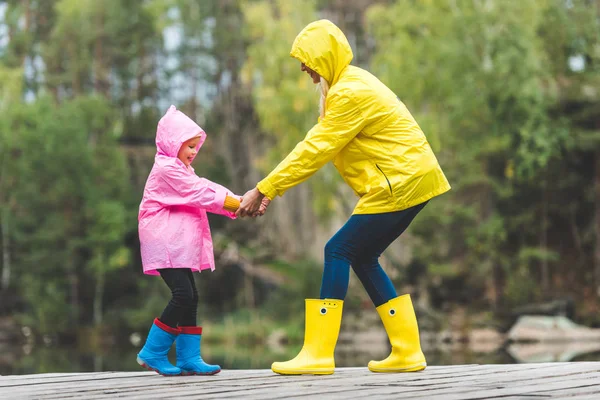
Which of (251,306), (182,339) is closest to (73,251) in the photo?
(251,306)

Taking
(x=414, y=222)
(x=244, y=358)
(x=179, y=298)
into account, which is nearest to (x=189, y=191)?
(x=179, y=298)

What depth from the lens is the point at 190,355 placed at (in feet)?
16.0

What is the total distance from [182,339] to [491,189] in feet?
62.9

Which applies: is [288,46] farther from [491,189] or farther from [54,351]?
[54,351]

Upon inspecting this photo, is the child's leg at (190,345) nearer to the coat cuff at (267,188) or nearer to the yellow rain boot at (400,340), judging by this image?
the coat cuff at (267,188)

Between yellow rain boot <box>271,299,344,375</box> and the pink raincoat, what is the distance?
2.11 ft

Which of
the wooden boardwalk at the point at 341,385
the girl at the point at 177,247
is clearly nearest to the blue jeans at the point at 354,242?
the wooden boardwalk at the point at 341,385

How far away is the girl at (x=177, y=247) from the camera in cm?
484

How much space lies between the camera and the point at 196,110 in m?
30.3

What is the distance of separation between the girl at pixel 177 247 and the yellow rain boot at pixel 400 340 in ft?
2.85

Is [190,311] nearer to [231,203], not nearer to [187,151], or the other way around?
[231,203]

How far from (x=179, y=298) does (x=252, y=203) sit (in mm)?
597

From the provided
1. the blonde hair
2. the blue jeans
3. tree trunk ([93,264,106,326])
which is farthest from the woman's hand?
tree trunk ([93,264,106,326])

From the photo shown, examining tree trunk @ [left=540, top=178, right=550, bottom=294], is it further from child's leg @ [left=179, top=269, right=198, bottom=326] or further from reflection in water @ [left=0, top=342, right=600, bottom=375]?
child's leg @ [left=179, top=269, right=198, bottom=326]
